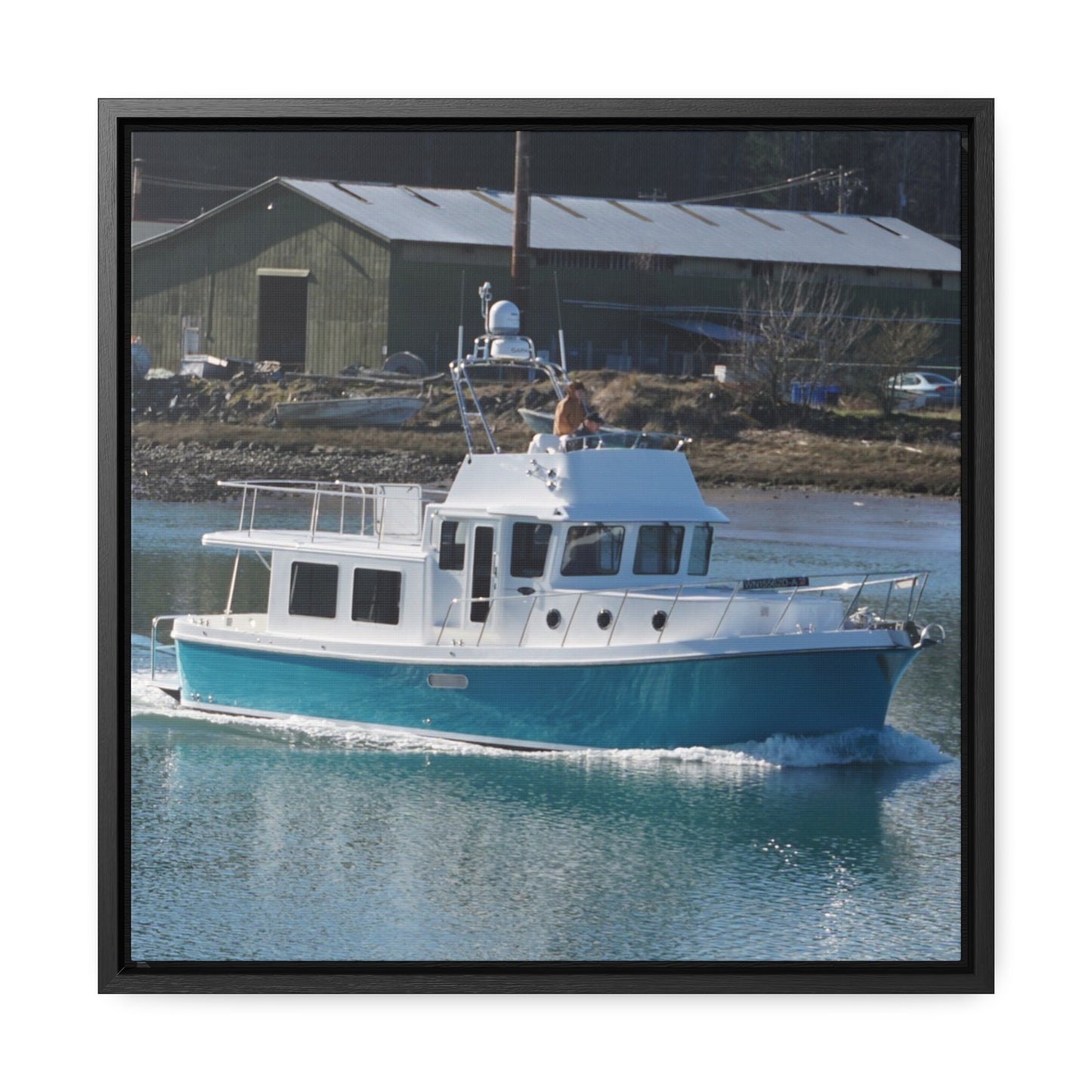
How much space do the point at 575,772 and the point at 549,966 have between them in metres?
1.12

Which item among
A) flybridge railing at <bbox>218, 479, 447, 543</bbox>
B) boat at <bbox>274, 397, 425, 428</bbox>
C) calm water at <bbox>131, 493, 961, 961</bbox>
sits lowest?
calm water at <bbox>131, 493, 961, 961</bbox>

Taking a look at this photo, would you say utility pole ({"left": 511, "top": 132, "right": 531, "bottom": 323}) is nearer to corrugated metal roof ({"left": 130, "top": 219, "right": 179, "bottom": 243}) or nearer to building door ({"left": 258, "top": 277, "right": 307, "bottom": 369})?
building door ({"left": 258, "top": 277, "right": 307, "bottom": 369})

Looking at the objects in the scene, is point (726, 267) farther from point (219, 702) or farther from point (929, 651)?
point (219, 702)

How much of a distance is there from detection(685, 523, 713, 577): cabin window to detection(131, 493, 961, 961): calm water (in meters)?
0.26

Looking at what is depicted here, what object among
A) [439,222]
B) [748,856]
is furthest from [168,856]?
[439,222]

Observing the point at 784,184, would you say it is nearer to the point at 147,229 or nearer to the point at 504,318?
the point at 504,318

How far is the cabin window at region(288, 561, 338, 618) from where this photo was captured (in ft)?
21.2

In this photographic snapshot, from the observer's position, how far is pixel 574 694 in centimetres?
633

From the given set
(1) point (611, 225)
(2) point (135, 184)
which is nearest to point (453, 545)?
(1) point (611, 225)

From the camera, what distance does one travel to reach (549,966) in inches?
198

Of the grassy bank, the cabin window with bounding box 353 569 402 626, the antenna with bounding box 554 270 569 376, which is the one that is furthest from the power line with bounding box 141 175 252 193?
the cabin window with bounding box 353 569 402 626

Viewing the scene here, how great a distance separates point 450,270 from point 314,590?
5.26 ft

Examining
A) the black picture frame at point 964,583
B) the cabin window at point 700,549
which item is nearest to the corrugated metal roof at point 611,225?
the black picture frame at point 964,583

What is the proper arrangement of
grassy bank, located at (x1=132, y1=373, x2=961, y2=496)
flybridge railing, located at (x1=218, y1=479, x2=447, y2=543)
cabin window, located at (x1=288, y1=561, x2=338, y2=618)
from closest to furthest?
grassy bank, located at (x1=132, y1=373, x2=961, y2=496) → flybridge railing, located at (x1=218, y1=479, x2=447, y2=543) → cabin window, located at (x1=288, y1=561, x2=338, y2=618)
